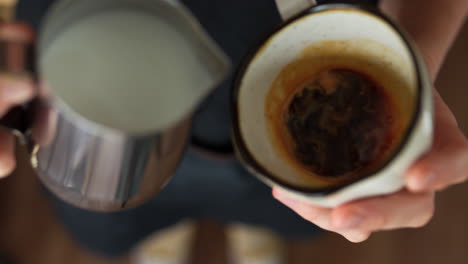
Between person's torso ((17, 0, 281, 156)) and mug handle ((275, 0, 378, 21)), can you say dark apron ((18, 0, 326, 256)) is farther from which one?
mug handle ((275, 0, 378, 21))

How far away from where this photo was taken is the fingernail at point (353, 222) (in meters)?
0.35

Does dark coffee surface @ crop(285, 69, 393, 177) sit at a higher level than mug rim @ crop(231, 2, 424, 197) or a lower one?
lower

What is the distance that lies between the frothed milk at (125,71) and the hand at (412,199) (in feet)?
0.46

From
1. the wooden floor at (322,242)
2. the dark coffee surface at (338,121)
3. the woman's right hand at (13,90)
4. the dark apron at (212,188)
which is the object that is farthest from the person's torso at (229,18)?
the wooden floor at (322,242)

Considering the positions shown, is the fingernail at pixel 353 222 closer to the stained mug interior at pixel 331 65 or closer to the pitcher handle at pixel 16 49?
the stained mug interior at pixel 331 65

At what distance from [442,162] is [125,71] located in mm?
233

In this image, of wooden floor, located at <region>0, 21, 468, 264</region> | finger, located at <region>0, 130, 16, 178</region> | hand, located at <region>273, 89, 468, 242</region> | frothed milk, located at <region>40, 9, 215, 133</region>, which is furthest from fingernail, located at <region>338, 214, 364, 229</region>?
wooden floor, located at <region>0, 21, 468, 264</region>

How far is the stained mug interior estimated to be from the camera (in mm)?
325

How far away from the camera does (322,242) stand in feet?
3.39

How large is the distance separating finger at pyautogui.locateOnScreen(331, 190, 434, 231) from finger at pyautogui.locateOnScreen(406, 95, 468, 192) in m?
0.02

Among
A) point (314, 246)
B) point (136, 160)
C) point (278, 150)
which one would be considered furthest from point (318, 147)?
point (314, 246)

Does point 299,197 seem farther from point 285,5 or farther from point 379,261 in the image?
point 379,261

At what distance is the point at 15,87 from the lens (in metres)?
0.30

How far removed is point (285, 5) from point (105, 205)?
22cm
